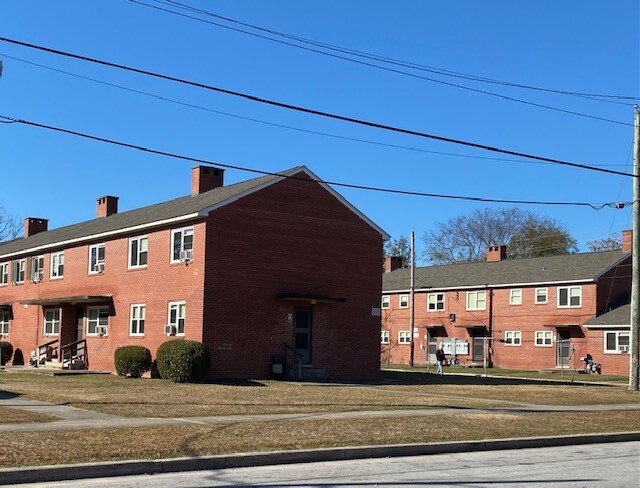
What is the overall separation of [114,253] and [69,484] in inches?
1063

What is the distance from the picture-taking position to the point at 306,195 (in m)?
33.4

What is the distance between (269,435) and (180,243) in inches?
732

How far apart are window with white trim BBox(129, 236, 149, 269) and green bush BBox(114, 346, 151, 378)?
3.80 metres

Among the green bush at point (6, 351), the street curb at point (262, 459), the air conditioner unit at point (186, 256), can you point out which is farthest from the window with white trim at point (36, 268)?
the street curb at point (262, 459)

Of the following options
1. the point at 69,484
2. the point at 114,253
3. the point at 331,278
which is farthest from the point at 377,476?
the point at 114,253

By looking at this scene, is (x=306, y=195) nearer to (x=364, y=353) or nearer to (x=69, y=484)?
(x=364, y=353)

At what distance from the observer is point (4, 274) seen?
4791 cm

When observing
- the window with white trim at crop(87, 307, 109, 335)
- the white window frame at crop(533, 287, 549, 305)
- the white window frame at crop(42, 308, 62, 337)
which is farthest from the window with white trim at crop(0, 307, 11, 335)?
the white window frame at crop(533, 287, 549, 305)

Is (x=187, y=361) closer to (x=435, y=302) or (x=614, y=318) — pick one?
(x=614, y=318)

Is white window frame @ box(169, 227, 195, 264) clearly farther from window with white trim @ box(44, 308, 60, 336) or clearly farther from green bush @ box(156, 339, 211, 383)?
window with white trim @ box(44, 308, 60, 336)

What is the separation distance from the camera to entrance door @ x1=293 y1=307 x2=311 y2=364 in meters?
32.9

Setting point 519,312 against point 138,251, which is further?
point 519,312

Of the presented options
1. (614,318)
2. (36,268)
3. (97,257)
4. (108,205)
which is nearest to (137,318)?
(97,257)

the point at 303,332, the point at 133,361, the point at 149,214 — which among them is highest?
the point at 149,214
